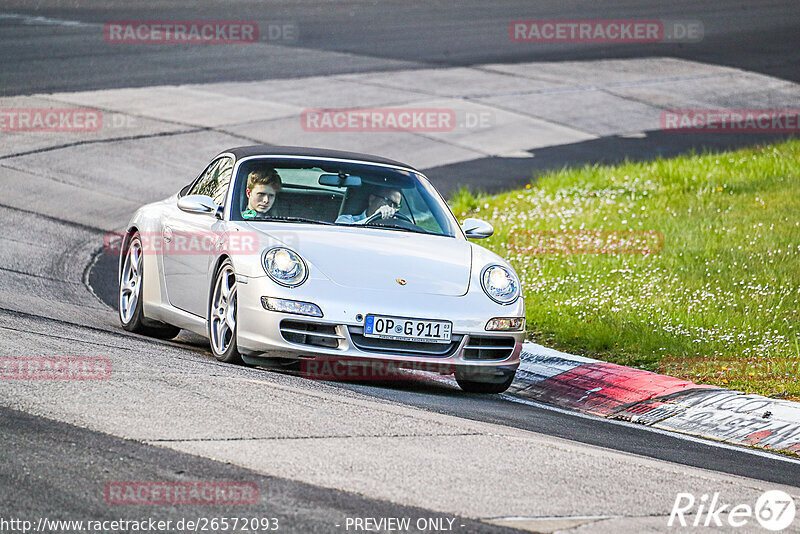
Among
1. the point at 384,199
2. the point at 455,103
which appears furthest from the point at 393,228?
the point at 455,103

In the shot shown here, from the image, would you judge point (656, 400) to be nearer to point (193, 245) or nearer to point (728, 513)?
point (728, 513)

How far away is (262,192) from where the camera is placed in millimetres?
8617

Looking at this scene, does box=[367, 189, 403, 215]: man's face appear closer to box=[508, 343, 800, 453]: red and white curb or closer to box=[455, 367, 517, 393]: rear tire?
box=[455, 367, 517, 393]: rear tire

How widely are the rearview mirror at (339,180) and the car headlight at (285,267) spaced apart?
1162 millimetres

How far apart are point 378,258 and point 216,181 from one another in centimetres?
181

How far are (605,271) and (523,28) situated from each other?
21.7 meters

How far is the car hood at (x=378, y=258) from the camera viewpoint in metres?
7.68

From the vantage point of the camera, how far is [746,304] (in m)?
10.7

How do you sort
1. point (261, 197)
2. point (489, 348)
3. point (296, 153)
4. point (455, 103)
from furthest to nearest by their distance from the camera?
point (455, 103) < point (296, 153) < point (261, 197) < point (489, 348)

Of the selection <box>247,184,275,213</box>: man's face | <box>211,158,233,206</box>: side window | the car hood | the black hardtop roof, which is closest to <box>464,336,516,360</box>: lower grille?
the car hood

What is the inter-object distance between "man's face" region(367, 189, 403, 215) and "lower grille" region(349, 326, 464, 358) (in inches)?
55.0

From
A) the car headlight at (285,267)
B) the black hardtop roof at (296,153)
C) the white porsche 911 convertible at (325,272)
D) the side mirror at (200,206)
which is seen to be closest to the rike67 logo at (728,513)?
the white porsche 911 convertible at (325,272)

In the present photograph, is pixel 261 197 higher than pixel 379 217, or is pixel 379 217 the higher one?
pixel 261 197

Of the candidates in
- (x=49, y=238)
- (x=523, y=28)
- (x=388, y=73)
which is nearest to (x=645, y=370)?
(x=49, y=238)
